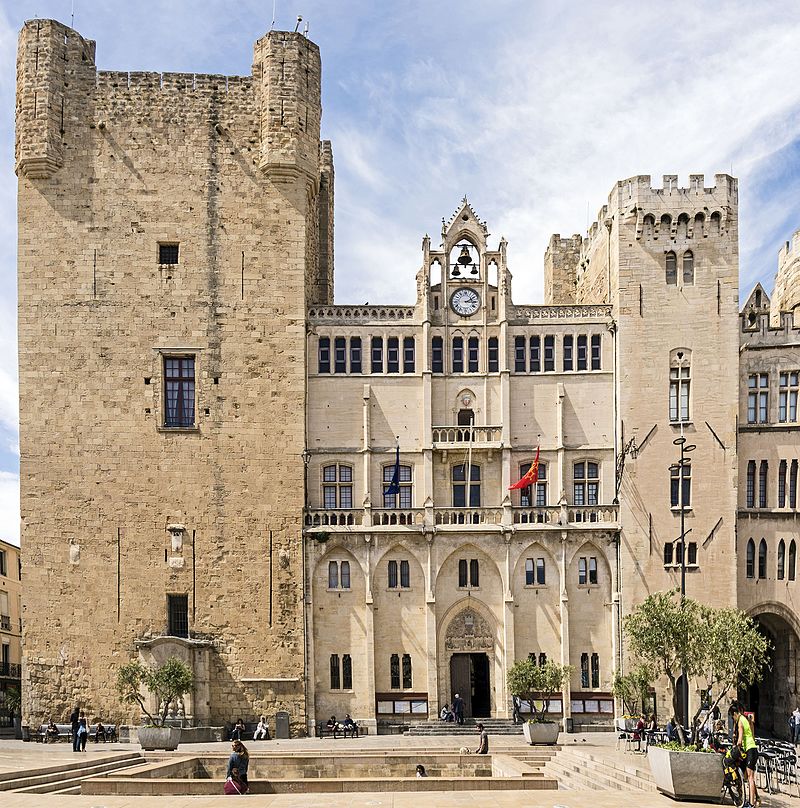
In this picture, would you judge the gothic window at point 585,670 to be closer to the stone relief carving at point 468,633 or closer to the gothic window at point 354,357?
the stone relief carving at point 468,633

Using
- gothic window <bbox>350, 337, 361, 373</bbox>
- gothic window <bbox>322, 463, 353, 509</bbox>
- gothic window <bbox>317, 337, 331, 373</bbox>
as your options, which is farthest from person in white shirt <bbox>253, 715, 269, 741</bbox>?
gothic window <bbox>350, 337, 361, 373</bbox>

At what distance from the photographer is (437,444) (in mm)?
50875

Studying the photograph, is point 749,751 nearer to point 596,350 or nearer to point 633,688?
point 633,688

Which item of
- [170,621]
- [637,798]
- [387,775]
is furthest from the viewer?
[170,621]

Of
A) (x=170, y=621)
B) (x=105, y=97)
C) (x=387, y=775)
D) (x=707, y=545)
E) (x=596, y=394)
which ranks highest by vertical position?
(x=105, y=97)

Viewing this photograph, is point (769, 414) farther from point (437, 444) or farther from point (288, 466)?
point (288, 466)

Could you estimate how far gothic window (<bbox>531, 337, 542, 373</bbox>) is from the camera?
170 feet

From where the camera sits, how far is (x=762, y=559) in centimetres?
5038

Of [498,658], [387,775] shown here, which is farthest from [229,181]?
[387,775]

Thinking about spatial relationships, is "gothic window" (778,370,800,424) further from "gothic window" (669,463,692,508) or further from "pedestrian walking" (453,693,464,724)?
"pedestrian walking" (453,693,464,724)

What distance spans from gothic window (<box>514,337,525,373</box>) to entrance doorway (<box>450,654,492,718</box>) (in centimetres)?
1315

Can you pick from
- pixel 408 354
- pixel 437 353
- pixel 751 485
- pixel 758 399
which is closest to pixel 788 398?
pixel 758 399

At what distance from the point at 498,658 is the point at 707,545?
34.3ft

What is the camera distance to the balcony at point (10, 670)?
64562 millimetres
